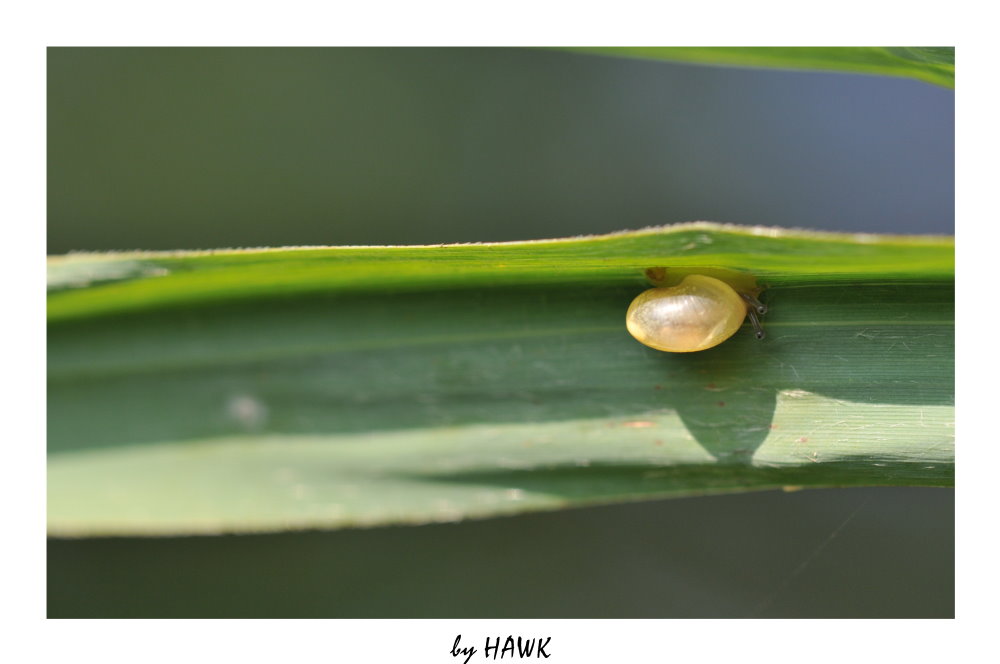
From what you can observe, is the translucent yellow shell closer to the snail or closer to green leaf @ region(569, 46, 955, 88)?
the snail

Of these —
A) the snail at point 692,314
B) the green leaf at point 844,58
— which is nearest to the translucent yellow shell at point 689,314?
the snail at point 692,314

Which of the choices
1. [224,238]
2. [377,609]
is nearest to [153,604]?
[377,609]

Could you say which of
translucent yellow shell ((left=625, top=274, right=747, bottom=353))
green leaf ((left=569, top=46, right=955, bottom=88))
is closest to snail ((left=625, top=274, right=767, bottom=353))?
translucent yellow shell ((left=625, top=274, right=747, bottom=353))

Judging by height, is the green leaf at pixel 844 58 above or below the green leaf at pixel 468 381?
above

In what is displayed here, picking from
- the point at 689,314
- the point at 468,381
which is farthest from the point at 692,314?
the point at 468,381

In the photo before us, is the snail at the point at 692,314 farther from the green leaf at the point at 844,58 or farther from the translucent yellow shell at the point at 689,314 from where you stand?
the green leaf at the point at 844,58
